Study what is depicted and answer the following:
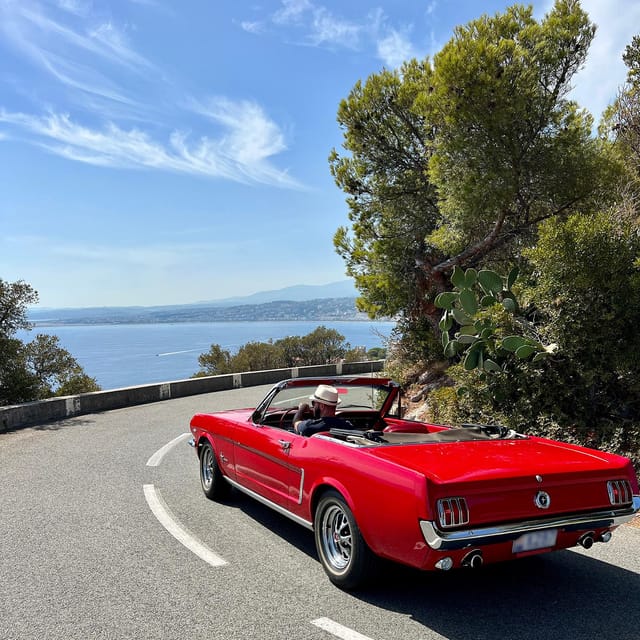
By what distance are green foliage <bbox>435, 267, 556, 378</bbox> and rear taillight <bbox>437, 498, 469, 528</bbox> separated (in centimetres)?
462

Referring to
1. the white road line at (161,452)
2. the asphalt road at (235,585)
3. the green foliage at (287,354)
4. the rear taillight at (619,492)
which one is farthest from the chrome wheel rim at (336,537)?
the green foliage at (287,354)

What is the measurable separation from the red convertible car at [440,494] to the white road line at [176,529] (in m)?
0.64

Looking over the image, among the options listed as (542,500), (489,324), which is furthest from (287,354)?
(542,500)

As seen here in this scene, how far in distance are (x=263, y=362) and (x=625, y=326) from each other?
2660cm

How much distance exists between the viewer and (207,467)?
21.4ft

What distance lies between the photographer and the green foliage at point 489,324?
319 inches

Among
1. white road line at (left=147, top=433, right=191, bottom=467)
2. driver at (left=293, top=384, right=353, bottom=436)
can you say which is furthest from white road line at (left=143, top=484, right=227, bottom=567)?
white road line at (left=147, top=433, right=191, bottom=467)

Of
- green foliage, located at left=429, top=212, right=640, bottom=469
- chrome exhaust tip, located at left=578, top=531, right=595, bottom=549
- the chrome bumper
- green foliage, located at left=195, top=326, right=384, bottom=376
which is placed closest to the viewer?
the chrome bumper

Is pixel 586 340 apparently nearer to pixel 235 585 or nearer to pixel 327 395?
pixel 327 395

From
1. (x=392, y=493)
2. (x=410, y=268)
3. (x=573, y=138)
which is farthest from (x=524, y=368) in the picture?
(x=410, y=268)

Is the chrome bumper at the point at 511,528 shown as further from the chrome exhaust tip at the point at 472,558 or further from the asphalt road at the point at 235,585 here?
the asphalt road at the point at 235,585

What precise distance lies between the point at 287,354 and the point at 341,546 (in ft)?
97.2

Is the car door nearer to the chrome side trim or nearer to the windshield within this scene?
the chrome side trim

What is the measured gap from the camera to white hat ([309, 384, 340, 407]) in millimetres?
5113
